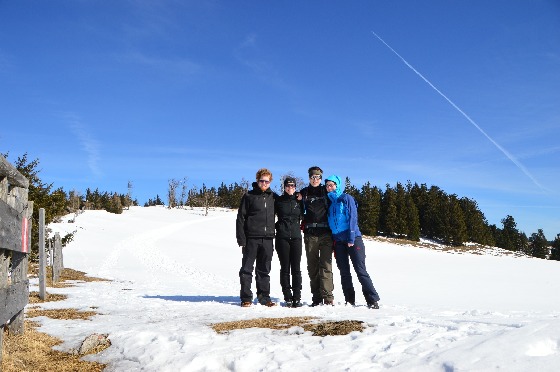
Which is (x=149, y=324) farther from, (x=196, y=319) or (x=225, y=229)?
(x=225, y=229)

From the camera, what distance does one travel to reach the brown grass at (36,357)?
4047mm

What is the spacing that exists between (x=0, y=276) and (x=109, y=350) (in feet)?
4.28

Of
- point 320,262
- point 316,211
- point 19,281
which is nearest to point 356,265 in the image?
point 320,262

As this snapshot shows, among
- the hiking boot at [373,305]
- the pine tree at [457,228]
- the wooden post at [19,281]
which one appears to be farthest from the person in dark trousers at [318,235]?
the pine tree at [457,228]

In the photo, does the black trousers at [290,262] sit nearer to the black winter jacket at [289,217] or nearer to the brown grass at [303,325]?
the black winter jacket at [289,217]

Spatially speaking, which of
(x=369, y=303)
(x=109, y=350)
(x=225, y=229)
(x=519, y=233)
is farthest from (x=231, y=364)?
(x=519, y=233)

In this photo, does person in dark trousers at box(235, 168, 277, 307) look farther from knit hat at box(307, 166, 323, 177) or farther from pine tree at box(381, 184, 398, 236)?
pine tree at box(381, 184, 398, 236)

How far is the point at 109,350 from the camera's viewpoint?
4527mm

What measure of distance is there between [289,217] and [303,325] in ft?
8.91

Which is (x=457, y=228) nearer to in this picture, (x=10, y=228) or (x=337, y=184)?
(x=337, y=184)

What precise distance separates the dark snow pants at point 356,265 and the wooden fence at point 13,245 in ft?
15.0

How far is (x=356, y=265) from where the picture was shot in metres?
7.01

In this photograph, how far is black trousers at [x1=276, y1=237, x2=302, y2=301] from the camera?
743cm

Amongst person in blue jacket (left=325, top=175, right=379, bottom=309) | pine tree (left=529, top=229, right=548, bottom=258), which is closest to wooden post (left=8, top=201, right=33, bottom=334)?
person in blue jacket (left=325, top=175, right=379, bottom=309)
